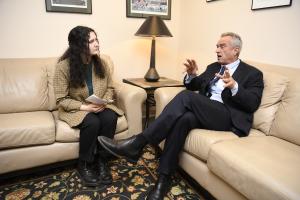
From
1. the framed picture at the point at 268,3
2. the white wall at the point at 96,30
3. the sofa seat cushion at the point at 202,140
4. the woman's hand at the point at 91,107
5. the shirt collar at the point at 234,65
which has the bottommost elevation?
the sofa seat cushion at the point at 202,140

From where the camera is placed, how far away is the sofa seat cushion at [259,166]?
3.63 feet

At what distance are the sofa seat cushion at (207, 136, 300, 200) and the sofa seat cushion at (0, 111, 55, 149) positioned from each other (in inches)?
44.1

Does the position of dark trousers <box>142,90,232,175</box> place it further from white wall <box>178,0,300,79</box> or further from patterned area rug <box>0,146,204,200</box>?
white wall <box>178,0,300,79</box>

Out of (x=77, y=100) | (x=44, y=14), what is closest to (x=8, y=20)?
(x=44, y=14)

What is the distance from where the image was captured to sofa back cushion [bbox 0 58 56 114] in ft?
6.64

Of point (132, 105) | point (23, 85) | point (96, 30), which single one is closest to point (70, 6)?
point (96, 30)

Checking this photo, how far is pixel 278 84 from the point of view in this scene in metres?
1.77

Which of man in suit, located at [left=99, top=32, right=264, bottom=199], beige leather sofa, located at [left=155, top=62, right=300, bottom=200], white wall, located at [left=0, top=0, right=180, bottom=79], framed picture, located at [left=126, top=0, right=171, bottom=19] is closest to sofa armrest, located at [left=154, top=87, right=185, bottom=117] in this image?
beige leather sofa, located at [left=155, top=62, right=300, bottom=200]

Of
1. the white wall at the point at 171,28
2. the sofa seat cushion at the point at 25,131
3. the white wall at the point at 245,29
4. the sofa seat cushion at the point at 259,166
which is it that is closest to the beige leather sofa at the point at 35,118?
the sofa seat cushion at the point at 25,131

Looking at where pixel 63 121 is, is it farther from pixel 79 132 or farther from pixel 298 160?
pixel 298 160

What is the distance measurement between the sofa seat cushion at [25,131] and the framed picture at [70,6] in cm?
114

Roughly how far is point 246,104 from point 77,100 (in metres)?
1.28

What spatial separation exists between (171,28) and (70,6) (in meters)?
1.22

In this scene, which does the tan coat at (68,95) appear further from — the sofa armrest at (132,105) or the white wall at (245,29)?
the white wall at (245,29)
